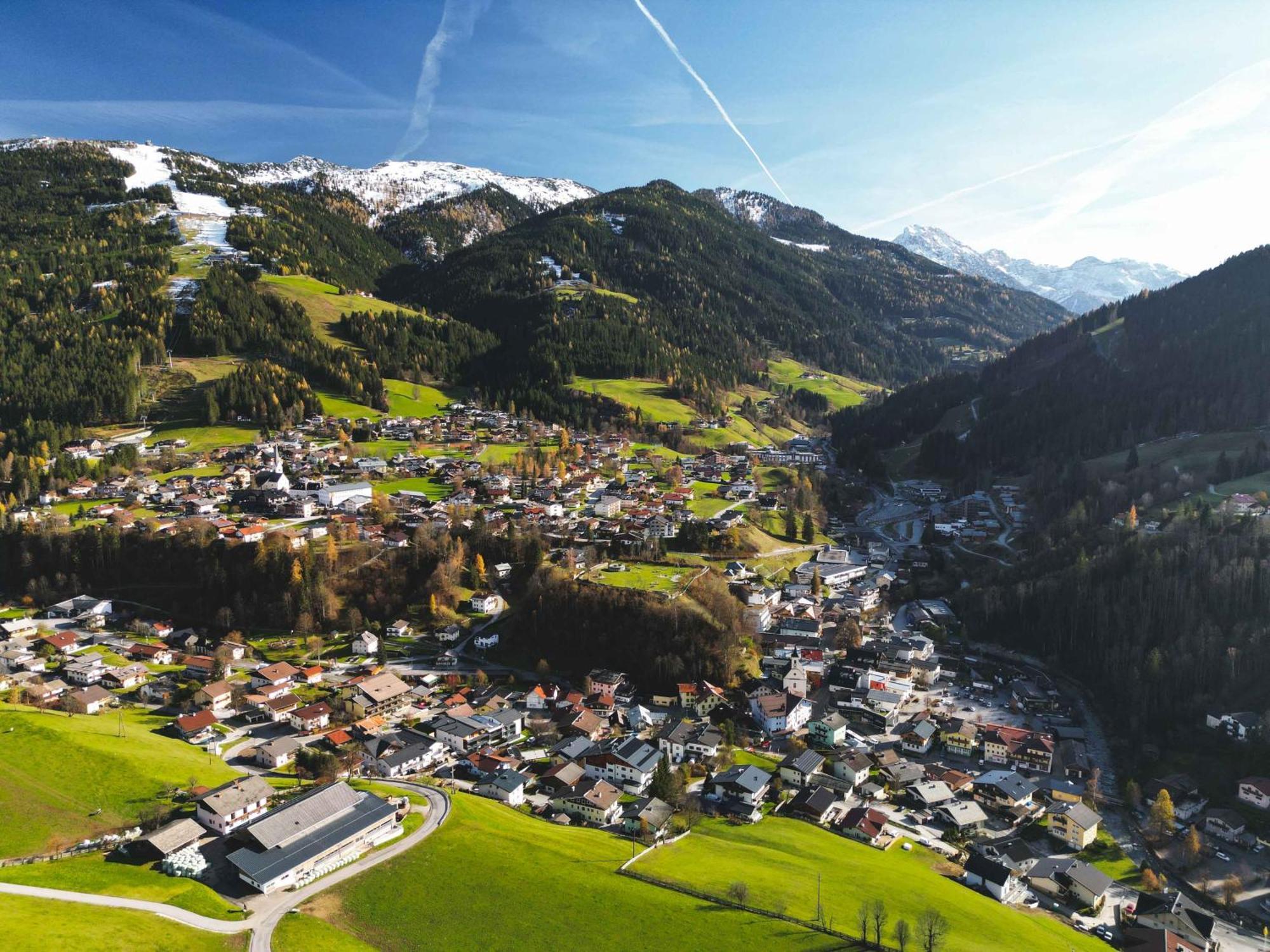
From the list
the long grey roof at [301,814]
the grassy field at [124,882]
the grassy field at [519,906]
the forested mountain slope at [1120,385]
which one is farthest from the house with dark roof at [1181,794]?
the forested mountain slope at [1120,385]

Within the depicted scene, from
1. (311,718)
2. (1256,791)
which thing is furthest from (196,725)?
(1256,791)

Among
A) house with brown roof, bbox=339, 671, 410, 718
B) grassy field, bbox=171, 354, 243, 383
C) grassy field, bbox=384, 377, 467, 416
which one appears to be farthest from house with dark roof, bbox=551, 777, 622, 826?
grassy field, bbox=171, 354, 243, 383

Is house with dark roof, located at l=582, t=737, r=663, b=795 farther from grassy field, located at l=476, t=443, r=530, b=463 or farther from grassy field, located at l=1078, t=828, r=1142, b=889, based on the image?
grassy field, located at l=476, t=443, r=530, b=463

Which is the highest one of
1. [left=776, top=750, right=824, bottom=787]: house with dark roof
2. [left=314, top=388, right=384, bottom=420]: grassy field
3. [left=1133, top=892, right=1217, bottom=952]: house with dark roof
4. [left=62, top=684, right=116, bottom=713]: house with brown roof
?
[left=314, top=388, right=384, bottom=420]: grassy field

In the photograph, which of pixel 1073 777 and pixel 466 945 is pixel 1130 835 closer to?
pixel 1073 777

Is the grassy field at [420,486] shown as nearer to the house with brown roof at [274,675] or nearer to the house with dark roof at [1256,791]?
the house with brown roof at [274,675]

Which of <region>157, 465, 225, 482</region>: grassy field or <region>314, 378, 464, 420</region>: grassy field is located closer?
<region>157, 465, 225, 482</region>: grassy field

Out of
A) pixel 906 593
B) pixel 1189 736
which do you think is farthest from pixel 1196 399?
pixel 1189 736
